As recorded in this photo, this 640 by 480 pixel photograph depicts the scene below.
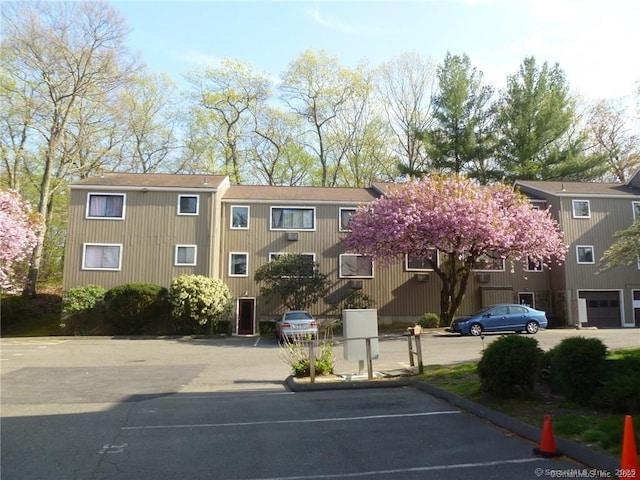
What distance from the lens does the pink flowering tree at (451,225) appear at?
23.8 m

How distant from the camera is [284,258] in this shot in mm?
27844

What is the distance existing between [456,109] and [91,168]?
1178 inches

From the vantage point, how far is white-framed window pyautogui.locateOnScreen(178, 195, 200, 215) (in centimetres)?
2931

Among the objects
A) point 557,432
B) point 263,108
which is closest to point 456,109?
point 263,108

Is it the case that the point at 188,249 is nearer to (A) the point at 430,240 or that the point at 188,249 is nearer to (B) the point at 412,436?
(A) the point at 430,240

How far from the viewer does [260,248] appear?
30250mm

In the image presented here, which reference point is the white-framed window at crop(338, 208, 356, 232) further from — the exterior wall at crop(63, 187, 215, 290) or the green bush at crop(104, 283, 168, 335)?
the green bush at crop(104, 283, 168, 335)

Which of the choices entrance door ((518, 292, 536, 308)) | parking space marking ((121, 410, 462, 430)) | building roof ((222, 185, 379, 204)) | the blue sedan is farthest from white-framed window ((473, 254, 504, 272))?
parking space marking ((121, 410, 462, 430))

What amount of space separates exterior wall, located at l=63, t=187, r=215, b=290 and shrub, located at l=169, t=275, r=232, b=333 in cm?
224

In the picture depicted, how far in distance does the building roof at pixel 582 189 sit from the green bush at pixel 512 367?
25988 mm

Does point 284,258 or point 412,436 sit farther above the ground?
point 284,258

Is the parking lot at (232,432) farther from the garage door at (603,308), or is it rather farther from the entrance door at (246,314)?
the garage door at (603,308)

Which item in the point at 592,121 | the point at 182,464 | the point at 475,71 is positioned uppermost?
the point at 475,71

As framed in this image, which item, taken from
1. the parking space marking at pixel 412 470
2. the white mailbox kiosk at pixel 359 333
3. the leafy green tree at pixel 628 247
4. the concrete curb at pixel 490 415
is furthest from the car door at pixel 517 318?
the parking space marking at pixel 412 470
